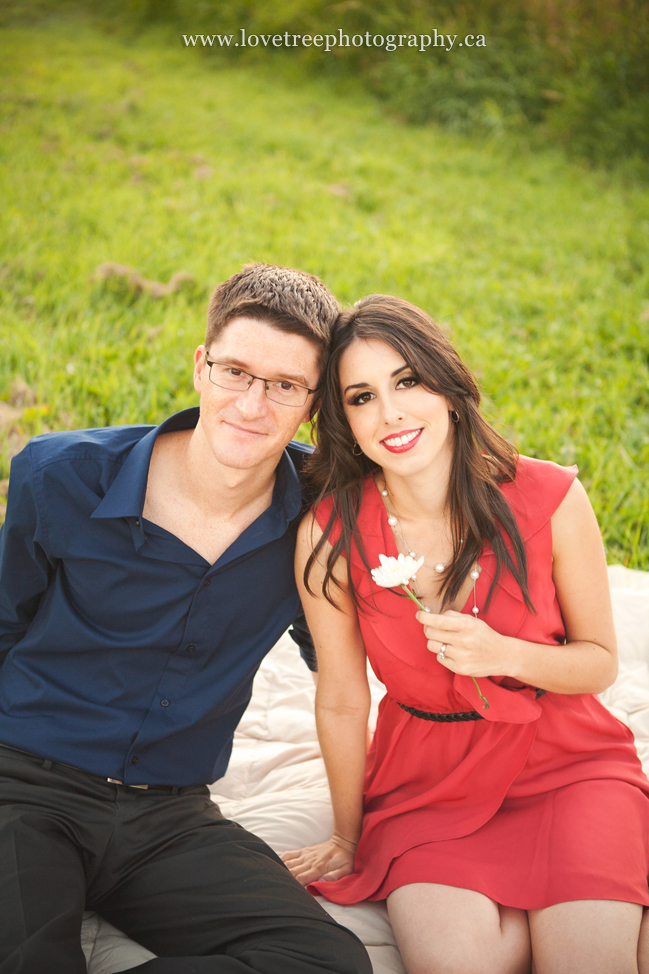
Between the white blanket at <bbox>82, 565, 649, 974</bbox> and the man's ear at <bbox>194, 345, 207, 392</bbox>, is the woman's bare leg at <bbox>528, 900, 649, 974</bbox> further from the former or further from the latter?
the man's ear at <bbox>194, 345, 207, 392</bbox>

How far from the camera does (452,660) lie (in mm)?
2092

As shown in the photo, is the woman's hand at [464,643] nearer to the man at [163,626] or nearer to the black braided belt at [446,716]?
the black braided belt at [446,716]

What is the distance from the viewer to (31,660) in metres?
2.26

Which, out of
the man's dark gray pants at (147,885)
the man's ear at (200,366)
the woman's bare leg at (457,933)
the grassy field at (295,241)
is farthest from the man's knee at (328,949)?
the grassy field at (295,241)

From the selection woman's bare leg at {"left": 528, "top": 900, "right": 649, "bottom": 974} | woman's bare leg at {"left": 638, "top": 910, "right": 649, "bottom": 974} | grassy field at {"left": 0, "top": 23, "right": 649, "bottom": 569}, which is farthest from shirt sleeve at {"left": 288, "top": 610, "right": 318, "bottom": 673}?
grassy field at {"left": 0, "top": 23, "right": 649, "bottom": 569}

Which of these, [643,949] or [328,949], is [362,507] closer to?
[328,949]

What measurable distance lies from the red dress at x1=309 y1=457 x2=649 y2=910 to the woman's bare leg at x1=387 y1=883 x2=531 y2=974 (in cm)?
4

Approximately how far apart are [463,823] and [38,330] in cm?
432

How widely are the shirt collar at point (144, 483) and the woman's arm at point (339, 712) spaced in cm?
11

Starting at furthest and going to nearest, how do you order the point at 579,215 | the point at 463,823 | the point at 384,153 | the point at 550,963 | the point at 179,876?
1. the point at 384,153
2. the point at 579,215
3. the point at 463,823
4. the point at 179,876
5. the point at 550,963

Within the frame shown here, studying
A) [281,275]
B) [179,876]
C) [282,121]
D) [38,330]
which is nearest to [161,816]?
[179,876]

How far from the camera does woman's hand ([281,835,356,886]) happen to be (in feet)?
7.69

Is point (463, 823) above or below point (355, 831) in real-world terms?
above

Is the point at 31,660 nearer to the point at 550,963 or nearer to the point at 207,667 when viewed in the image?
the point at 207,667
